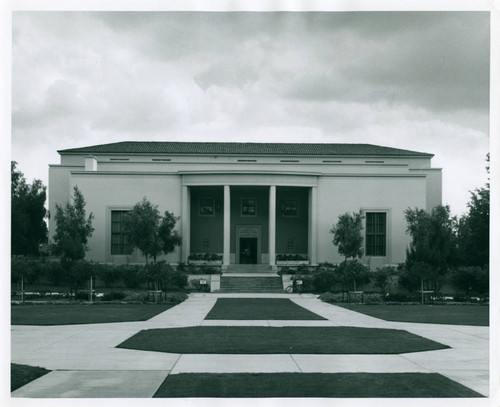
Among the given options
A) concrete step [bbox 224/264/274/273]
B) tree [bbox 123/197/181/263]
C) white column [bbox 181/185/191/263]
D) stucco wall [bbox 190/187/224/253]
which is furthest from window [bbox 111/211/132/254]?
concrete step [bbox 224/264/274/273]

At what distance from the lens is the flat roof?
174 ft

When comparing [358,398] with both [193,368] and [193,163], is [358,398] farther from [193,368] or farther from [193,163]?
[193,163]

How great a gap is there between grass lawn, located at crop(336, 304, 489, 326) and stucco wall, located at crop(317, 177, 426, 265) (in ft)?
59.2

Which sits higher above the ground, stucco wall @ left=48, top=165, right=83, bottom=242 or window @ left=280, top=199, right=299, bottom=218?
stucco wall @ left=48, top=165, right=83, bottom=242

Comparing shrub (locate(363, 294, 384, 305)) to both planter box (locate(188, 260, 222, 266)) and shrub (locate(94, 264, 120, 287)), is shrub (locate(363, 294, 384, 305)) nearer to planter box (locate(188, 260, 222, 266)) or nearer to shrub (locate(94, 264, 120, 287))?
shrub (locate(94, 264, 120, 287))

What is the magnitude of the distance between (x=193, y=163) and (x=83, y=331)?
3408 cm

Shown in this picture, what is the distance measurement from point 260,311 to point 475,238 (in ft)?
73.0

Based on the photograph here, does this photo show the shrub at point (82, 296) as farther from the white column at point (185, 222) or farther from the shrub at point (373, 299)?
the white column at point (185, 222)

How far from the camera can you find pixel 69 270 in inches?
1153

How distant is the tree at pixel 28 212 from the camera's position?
51.4 m

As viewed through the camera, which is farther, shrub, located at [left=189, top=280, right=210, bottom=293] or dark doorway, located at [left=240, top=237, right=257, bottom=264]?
dark doorway, located at [left=240, top=237, right=257, bottom=264]

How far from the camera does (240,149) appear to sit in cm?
5444

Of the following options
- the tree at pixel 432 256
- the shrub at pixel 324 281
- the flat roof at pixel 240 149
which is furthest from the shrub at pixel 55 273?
the flat roof at pixel 240 149

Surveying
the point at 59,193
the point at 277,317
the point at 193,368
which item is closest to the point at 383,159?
the point at 59,193
